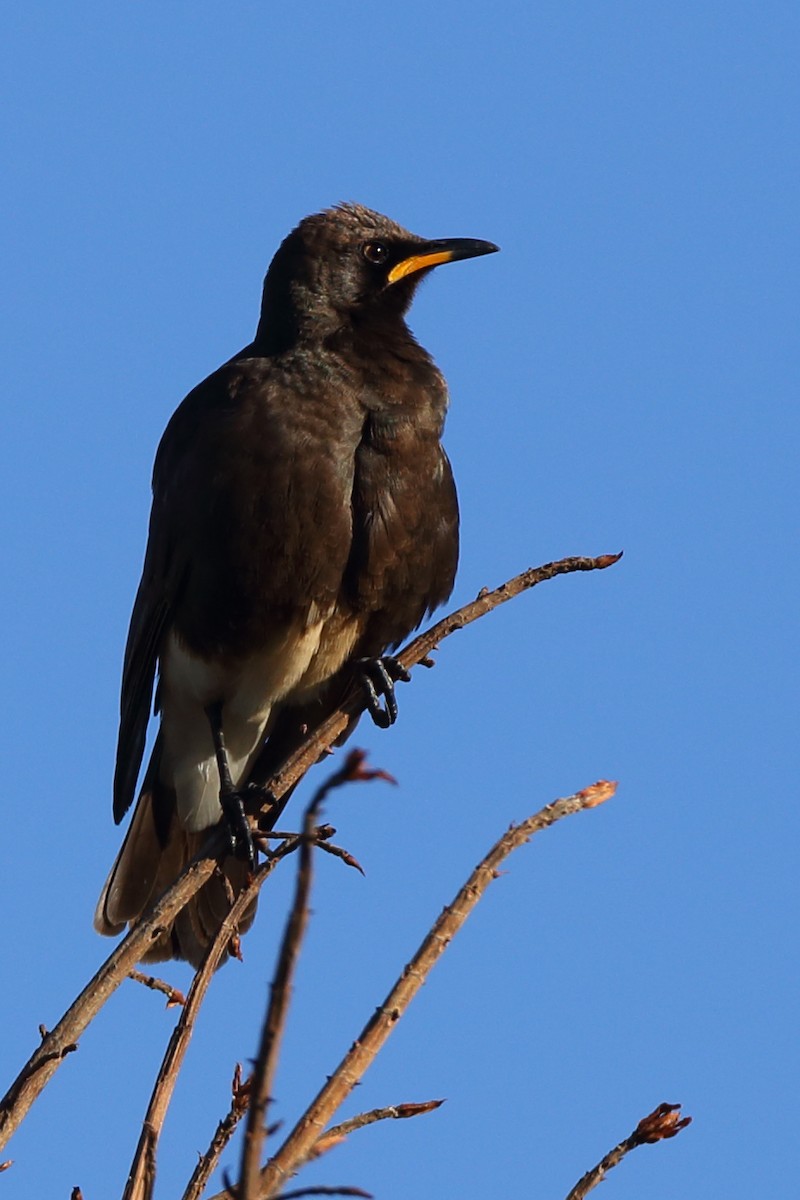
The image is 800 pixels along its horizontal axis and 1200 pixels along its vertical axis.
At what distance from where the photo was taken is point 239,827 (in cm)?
605

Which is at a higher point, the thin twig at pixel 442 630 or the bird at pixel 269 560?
the bird at pixel 269 560

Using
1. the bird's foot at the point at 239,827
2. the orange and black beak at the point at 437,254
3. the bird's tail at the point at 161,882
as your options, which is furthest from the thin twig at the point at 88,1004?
the orange and black beak at the point at 437,254

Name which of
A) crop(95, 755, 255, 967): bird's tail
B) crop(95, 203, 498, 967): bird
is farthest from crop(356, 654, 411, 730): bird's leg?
crop(95, 755, 255, 967): bird's tail

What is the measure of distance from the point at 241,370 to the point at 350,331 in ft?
1.80

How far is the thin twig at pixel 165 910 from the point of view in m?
3.47

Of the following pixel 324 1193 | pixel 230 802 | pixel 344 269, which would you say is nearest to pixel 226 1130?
pixel 324 1193

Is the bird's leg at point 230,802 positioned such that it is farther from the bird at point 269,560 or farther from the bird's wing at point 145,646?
the bird's wing at point 145,646

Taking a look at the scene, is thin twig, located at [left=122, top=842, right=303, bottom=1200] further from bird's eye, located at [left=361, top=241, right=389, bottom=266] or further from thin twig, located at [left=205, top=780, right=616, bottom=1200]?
bird's eye, located at [left=361, top=241, right=389, bottom=266]

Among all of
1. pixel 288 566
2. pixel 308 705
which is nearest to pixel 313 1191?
pixel 288 566

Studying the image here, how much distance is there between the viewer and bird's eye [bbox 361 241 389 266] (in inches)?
305

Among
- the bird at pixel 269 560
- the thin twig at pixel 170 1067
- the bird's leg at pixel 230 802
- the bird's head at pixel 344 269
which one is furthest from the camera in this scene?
the bird's head at pixel 344 269

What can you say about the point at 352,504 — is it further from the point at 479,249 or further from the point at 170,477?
the point at 479,249

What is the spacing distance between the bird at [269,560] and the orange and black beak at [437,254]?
24cm

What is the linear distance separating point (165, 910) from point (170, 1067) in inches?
23.5
